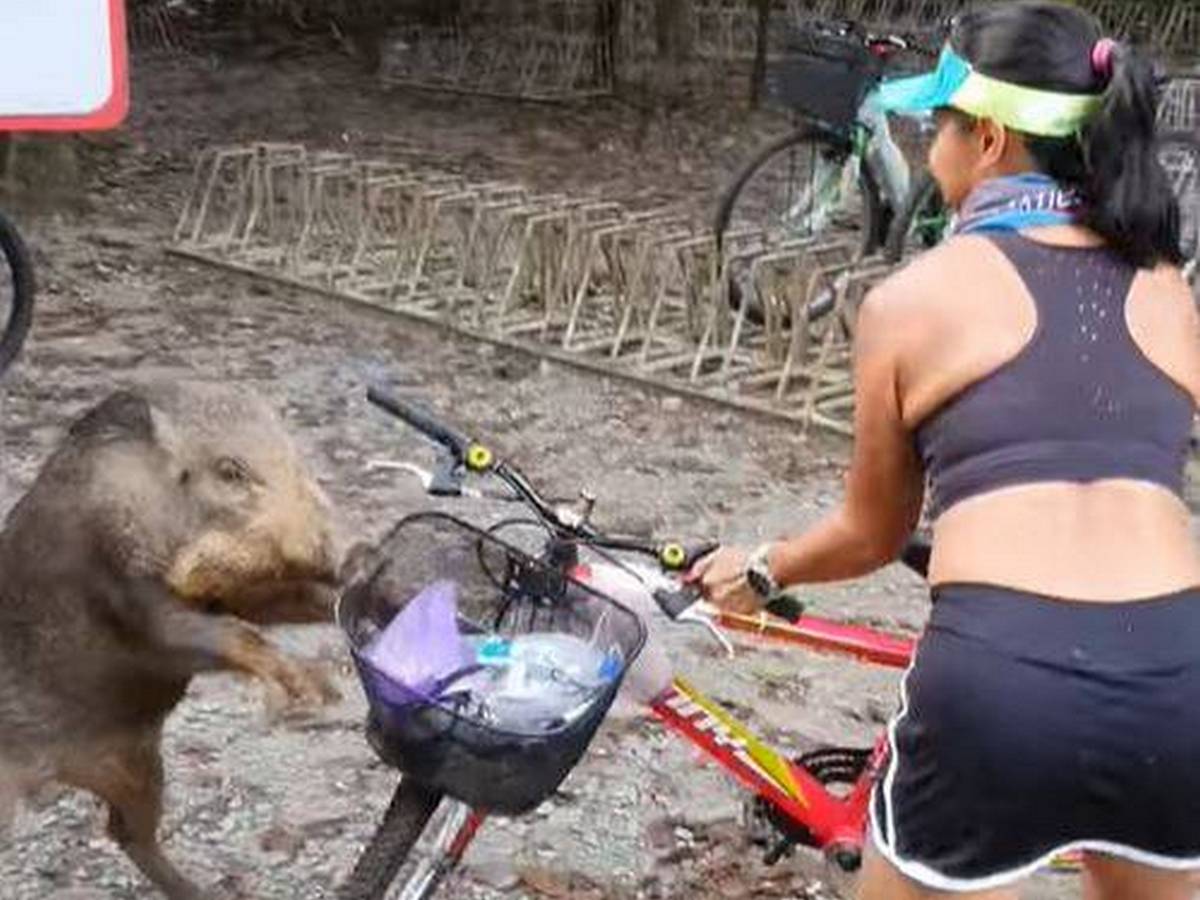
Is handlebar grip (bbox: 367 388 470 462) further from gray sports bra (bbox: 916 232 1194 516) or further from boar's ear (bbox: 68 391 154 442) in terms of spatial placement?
gray sports bra (bbox: 916 232 1194 516)

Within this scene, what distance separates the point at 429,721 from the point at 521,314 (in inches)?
221

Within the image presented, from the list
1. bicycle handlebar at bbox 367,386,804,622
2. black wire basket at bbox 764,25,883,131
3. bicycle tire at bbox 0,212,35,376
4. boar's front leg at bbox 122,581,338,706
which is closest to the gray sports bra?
bicycle handlebar at bbox 367,386,804,622

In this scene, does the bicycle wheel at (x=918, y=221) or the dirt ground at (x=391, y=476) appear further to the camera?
the bicycle wheel at (x=918, y=221)

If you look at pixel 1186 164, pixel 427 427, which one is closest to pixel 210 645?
pixel 427 427

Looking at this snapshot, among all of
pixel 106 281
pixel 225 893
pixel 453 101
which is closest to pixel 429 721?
pixel 225 893

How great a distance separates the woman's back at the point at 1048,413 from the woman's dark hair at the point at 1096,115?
5 centimetres

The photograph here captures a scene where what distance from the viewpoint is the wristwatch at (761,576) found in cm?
320

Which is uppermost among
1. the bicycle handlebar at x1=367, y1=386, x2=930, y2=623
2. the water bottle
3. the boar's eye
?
the bicycle handlebar at x1=367, y1=386, x2=930, y2=623

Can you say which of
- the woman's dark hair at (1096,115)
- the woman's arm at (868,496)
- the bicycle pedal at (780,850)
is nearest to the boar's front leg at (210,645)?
the woman's arm at (868,496)

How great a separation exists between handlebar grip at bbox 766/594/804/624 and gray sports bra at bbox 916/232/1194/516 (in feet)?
2.28

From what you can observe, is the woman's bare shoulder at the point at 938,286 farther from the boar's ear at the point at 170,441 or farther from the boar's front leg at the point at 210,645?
the boar's ear at the point at 170,441

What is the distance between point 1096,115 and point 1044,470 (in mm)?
461

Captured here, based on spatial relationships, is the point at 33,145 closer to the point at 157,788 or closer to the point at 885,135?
the point at 885,135

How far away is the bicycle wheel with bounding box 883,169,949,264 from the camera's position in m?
9.04
